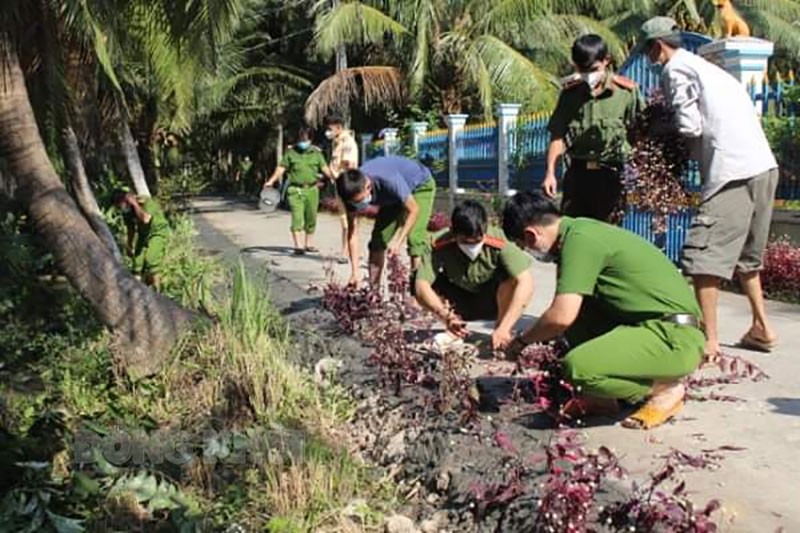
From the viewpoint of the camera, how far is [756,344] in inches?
211

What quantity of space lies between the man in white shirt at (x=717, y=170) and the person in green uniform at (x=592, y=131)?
0.35 m

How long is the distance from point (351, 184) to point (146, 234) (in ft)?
12.9

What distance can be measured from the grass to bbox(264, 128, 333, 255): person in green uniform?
128 inches

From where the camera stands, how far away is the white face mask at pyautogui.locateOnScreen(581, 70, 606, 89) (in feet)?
17.3

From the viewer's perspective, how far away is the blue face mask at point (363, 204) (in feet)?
19.5

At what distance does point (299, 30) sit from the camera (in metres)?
27.9

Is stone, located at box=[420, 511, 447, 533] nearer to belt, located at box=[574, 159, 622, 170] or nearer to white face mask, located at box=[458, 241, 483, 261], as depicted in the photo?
white face mask, located at box=[458, 241, 483, 261]

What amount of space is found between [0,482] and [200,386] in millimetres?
2044

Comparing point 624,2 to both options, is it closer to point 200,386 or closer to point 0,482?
point 200,386

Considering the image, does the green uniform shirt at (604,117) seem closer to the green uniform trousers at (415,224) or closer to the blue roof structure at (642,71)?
the green uniform trousers at (415,224)

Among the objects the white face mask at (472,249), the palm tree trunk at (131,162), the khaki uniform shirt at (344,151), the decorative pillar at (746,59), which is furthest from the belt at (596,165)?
the palm tree trunk at (131,162)

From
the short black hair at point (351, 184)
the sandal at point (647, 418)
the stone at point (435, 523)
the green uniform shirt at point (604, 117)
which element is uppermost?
the green uniform shirt at point (604, 117)

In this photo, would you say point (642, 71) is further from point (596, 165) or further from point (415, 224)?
point (596, 165)

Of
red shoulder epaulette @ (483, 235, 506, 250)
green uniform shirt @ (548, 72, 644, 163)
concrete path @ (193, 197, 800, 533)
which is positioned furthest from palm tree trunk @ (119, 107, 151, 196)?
concrete path @ (193, 197, 800, 533)
